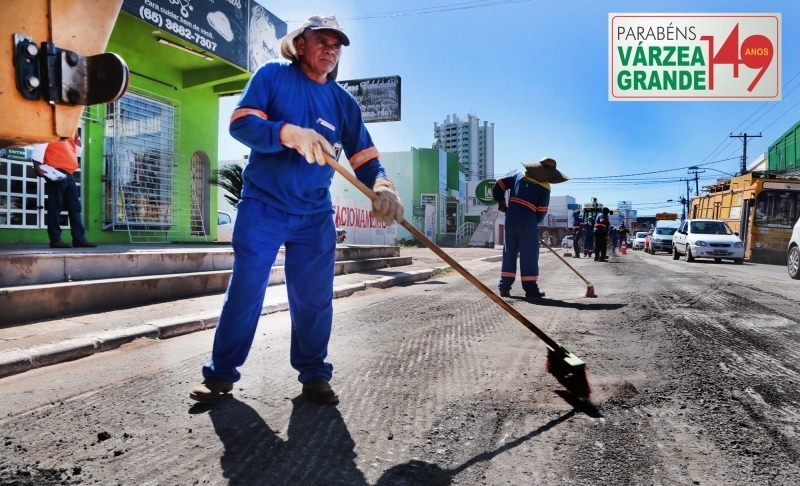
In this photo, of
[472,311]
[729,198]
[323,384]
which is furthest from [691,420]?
[729,198]

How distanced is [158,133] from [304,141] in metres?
10.4

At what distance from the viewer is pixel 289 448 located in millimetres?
1917

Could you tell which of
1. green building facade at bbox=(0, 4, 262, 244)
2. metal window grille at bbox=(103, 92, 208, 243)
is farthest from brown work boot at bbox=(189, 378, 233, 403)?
metal window grille at bbox=(103, 92, 208, 243)

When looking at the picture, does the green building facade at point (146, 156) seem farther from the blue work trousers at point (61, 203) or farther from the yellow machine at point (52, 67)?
the yellow machine at point (52, 67)

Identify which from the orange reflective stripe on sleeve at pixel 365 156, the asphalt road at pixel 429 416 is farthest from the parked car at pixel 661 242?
the orange reflective stripe on sleeve at pixel 365 156

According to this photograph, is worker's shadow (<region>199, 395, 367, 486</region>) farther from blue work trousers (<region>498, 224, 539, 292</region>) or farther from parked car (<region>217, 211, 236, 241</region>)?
parked car (<region>217, 211, 236, 241</region>)

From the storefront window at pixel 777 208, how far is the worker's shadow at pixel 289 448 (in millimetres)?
20104

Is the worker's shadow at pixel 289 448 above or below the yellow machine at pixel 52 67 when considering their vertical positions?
below

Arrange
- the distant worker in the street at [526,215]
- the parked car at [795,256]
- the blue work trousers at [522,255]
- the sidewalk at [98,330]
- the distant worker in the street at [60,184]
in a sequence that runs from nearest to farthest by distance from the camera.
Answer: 1. the sidewalk at [98,330]
2. the distant worker in the street at [60,184]
3. the blue work trousers at [522,255]
4. the distant worker in the street at [526,215]
5. the parked car at [795,256]

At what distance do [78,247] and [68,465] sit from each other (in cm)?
609

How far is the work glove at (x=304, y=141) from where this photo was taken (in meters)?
2.26

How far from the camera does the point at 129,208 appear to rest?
1051 centimetres

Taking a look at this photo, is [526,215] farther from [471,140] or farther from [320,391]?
[471,140]

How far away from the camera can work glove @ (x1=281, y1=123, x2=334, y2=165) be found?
88.9 inches
